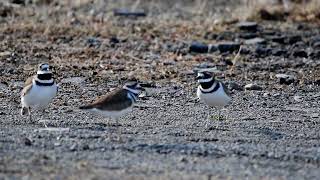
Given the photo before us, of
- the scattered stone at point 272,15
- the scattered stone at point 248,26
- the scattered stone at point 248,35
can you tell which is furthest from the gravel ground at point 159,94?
the scattered stone at point 272,15

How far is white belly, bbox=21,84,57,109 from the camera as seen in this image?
37.0 feet

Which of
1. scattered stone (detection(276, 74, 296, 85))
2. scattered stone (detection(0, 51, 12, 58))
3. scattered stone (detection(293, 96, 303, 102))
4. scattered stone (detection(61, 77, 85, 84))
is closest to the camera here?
scattered stone (detection(293, 96, 303, 102))

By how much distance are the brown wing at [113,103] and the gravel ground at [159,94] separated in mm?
246

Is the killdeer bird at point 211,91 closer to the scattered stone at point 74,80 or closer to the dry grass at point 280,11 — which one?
the scattered stone at point 74,80

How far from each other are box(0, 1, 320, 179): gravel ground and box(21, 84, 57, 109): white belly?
237 millimetres

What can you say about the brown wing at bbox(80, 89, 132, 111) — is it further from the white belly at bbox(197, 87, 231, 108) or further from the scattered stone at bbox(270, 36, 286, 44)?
the scattered stone at bbox(270, 36, 286, 44)

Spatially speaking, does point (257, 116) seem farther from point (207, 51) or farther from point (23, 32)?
point (23, 32)

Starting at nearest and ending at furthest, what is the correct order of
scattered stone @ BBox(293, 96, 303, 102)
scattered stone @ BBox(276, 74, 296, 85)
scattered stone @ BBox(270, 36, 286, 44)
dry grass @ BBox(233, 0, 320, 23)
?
scattered stone @ BBox(293, 96, 303, 102), scattered stone @ BBox(276, 74, 296, 85), scattered stone @ BBox(270, 36, 286, 44), dry grass @ BBox(233, 0, 320, 23)

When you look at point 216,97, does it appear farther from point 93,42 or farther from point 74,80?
point 93,42

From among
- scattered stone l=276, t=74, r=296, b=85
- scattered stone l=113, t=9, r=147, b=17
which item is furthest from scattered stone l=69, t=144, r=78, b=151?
scattered stone l=113, t=9, r=147, b=17

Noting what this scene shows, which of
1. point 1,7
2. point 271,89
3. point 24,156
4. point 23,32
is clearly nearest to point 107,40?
point 23,32

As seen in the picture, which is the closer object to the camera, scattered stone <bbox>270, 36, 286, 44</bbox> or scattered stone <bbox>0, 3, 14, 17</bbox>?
scattered stone <bbox>270, 36, 286, 44</bbox>

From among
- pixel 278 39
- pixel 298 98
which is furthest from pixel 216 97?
pixel 278 39

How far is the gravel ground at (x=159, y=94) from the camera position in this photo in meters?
8.99
